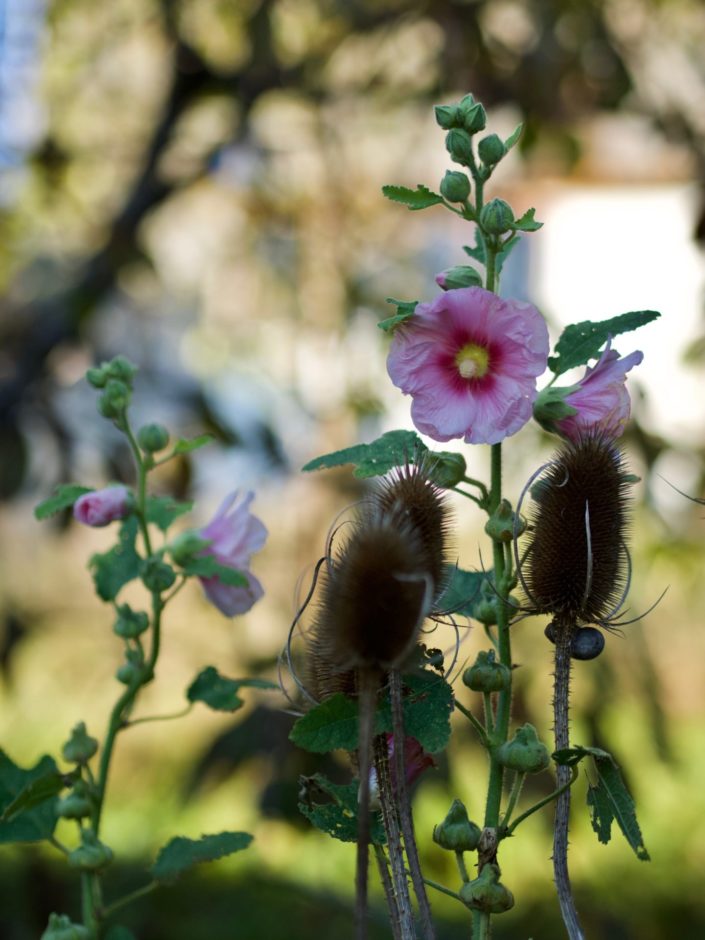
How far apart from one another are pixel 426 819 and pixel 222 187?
4.75 feet

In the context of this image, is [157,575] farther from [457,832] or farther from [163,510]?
[457,832]

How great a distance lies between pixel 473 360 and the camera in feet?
1.60

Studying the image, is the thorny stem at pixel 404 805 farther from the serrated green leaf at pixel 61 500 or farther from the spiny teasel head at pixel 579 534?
the serrated green leaf at pixel 61 500

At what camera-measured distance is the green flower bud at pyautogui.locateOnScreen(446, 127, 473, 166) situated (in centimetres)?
48

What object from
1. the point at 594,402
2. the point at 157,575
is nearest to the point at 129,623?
the point at 157,575

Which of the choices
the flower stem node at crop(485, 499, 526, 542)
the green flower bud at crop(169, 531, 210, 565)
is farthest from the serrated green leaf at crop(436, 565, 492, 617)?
the green flower bud at crop(169, 531, 210, 565)

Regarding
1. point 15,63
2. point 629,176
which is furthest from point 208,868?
point 629,176

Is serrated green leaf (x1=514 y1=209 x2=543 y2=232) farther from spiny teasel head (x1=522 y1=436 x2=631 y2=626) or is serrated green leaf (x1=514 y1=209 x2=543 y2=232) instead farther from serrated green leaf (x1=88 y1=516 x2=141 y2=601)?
serrated green leaf (x1=88 y1=516 x2=141 y2=601)

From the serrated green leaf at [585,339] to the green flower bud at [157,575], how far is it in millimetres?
201

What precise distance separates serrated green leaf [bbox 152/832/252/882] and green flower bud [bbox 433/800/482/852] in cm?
14

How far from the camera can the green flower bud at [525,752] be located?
42 centimetres

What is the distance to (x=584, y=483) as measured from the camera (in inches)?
17.3

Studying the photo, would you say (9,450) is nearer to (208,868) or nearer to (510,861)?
(208,868)

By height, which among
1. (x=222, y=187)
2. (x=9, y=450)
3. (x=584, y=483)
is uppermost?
(x=222, y=187)
